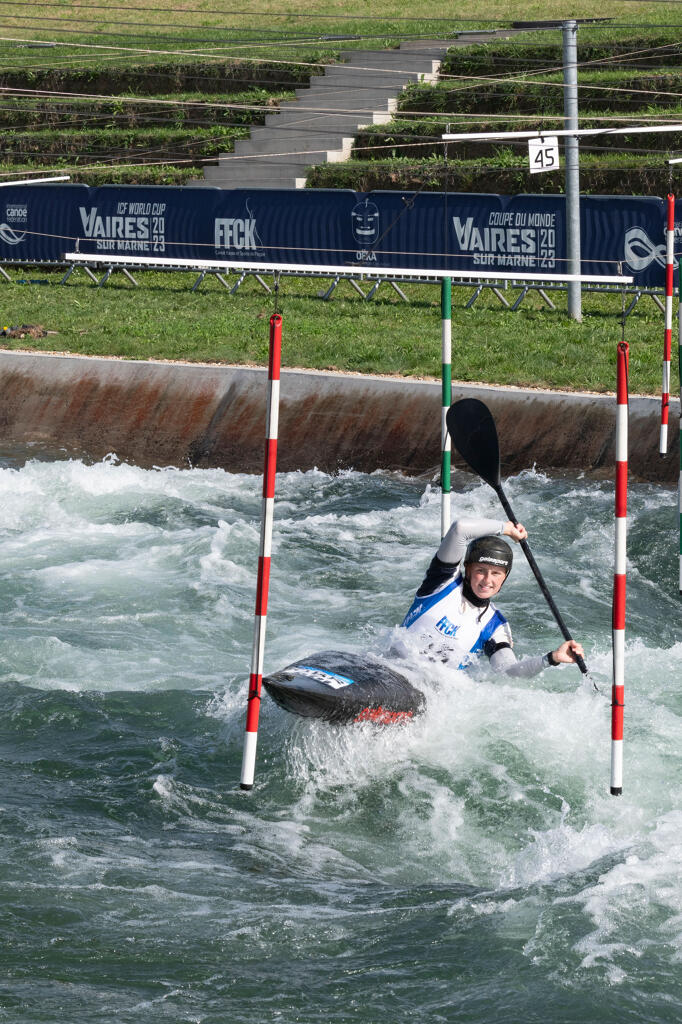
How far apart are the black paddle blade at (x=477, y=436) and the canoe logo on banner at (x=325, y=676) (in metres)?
A: 1.76

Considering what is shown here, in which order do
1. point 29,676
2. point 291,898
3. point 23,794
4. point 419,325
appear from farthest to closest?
1. point 419,325
2. point 29,676
3. point 23,794
4. point 291,898

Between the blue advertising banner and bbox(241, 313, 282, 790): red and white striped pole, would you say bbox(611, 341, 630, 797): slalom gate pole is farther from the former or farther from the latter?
the blue advertising banner

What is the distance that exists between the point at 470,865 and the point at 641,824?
0.89 m

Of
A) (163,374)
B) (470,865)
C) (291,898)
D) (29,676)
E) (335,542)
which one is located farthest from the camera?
(163,374)

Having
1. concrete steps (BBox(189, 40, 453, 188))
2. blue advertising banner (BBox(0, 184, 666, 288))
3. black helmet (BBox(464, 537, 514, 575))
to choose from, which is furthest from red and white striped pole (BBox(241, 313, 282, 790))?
concrete steps (BBox(189, 40, 453, 188))

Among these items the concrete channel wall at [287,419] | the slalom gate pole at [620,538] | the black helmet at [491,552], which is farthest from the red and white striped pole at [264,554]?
the concrete channel wall at [287,419]

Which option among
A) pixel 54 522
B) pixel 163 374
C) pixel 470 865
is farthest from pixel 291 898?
pixel 163 374

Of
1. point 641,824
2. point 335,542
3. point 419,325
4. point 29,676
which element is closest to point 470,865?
point 641,824

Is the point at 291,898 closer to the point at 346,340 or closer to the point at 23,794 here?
the point at 23,794

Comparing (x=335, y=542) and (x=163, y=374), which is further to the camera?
(x=163, y=374)

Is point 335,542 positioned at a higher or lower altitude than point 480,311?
lower

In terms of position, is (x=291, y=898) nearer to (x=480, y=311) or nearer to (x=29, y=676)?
(x=29, y=676)

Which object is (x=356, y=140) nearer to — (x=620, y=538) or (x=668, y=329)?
(x=668, y=329)

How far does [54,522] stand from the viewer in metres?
11.9
